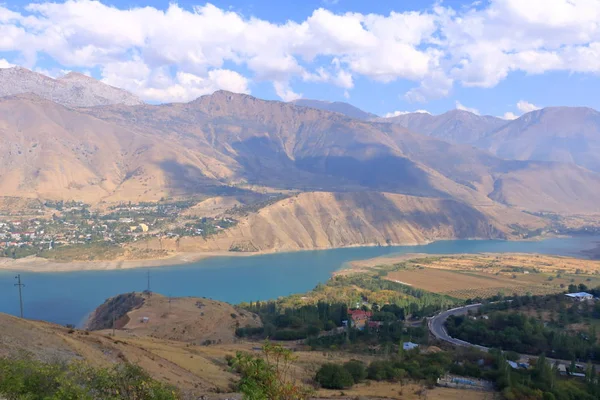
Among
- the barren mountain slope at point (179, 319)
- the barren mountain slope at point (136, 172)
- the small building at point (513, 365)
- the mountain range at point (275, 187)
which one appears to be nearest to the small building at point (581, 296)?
the small building at point (513, 365)

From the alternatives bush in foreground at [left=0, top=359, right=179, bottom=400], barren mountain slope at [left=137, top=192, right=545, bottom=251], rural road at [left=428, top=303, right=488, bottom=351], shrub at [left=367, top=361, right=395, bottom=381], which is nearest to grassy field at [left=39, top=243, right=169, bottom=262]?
barren mountain slope at [left=137, top=192, right=545, bottom=251]

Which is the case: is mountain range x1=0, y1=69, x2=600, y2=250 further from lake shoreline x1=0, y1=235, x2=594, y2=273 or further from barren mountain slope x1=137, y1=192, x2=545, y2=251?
lake shoreline x1=0, y1=235, x2=594, y2=273

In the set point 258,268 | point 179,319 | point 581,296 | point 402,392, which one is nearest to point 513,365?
point 402,392

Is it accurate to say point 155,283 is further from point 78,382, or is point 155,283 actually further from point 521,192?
point 521,192

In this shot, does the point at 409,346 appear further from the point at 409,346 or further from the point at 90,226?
the point at 90,226

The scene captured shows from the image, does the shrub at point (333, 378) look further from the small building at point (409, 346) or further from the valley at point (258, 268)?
the small building at point (409, 346)

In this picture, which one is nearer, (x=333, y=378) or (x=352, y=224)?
(x=333, y=378)
